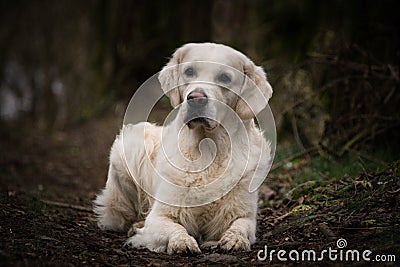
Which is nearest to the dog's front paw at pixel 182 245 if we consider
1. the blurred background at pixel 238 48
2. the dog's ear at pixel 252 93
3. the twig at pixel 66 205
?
the dog's ear at pixel 252 93

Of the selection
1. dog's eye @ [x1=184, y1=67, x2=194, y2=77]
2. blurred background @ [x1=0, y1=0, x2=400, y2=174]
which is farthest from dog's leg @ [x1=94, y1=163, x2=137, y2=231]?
blurred background @ [x1=0, y1=0, x2=400, y2=174]

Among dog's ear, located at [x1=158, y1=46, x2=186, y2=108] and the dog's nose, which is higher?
dog's ear, located at [x1=158, y1=46, x2=186, y2=108]

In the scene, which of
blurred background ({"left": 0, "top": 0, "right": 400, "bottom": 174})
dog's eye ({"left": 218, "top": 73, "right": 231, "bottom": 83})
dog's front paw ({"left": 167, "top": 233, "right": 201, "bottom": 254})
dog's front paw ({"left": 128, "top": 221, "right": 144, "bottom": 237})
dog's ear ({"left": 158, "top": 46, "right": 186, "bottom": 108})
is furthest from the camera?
blurred background ({"left": 0, "top": 0, "right": 400, "bottom": 174})

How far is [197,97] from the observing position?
3.93 meters

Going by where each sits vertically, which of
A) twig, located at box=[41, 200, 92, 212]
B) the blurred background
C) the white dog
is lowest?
twig, located at box=[41, 200, 92, 212]

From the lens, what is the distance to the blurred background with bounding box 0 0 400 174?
632 cm

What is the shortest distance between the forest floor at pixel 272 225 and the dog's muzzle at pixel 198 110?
0.90 metres

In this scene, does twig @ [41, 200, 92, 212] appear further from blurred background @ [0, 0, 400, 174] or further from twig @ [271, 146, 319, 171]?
blurred background @ [0, 0, 400, 174]

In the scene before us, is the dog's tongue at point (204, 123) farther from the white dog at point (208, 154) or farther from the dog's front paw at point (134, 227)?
the dog's front paw at point (134, 227)

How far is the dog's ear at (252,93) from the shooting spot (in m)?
4.41

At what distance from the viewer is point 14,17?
16688 mm

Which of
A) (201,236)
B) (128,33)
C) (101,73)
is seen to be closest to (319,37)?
(201,236)

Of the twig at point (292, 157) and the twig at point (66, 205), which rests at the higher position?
the twig at point (292, 157)

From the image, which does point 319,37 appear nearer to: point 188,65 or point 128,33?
point 188,65
